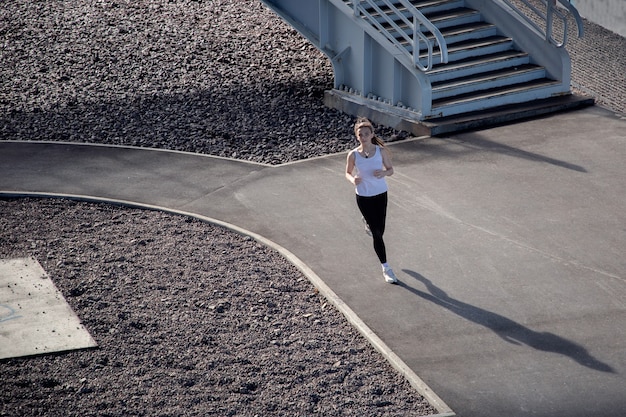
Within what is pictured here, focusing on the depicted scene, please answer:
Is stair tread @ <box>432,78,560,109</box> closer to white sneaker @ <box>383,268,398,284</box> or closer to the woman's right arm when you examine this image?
the woman's right arm

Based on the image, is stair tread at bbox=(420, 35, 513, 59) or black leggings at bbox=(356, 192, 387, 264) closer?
black leggings at bbox=(356, 192, 387, 264)

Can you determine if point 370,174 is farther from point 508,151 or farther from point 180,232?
point 508,151

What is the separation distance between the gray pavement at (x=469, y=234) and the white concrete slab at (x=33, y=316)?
233cm

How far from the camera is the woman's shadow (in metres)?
8.14

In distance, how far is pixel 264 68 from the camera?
671 inches

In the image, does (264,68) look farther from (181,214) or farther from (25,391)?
(25,391)

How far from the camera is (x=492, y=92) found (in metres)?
14.7

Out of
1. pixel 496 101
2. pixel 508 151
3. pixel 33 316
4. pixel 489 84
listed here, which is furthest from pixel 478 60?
pixel 33 316

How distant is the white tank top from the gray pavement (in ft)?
3.08

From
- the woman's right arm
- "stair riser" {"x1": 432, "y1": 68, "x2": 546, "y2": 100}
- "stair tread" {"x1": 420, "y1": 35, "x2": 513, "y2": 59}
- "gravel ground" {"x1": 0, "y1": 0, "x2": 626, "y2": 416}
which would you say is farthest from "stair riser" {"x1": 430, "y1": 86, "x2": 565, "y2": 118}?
the woman's right arm

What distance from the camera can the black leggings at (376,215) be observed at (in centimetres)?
950

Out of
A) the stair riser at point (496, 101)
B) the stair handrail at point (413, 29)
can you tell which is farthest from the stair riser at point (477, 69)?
the stair riser at point (496, 101)

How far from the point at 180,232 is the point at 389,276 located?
9.02ft

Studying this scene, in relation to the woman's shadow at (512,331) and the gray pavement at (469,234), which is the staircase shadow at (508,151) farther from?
the woman's shadow at (512,331)
